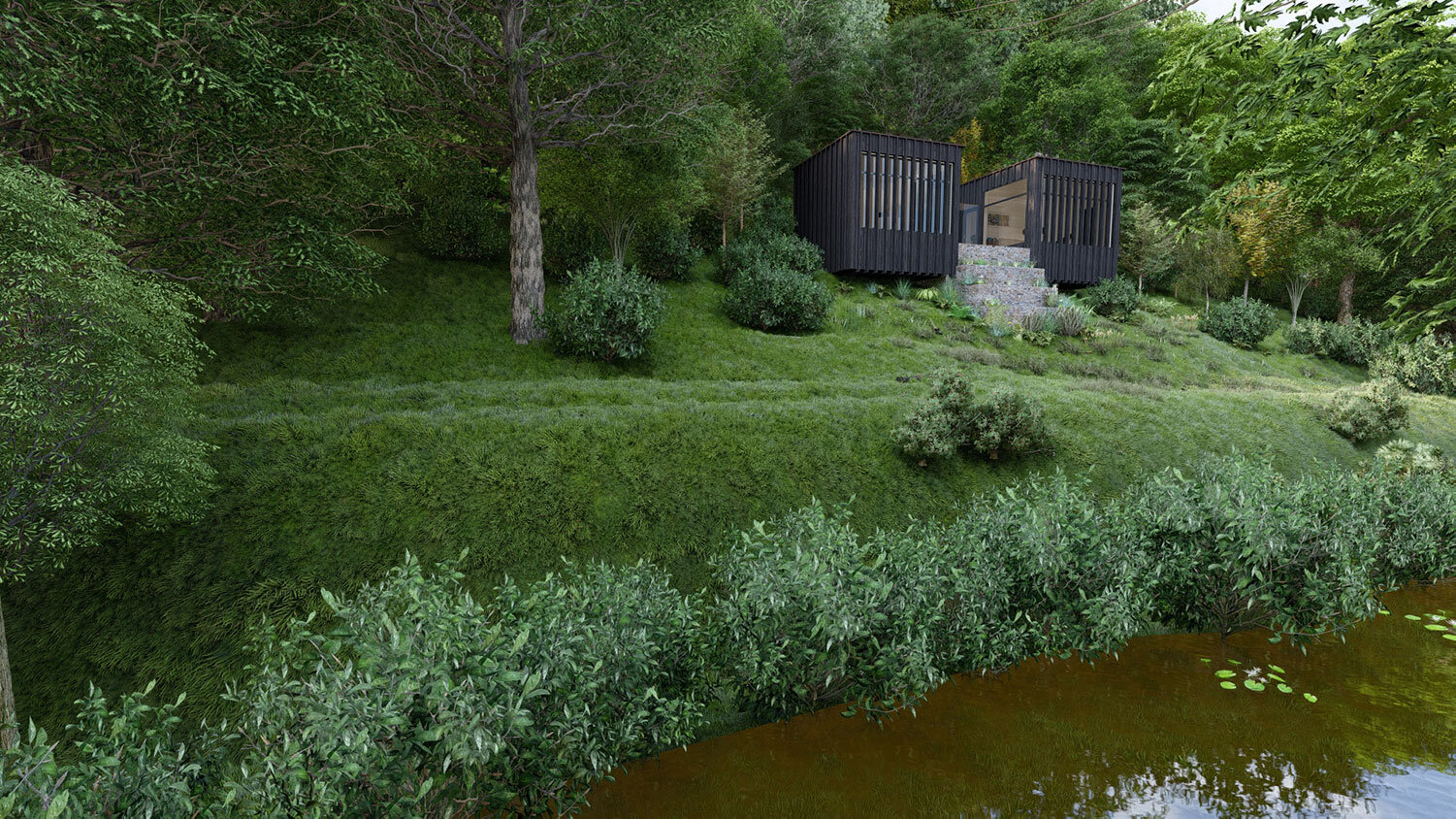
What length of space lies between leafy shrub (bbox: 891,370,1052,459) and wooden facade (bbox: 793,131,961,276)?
13200 millimetres

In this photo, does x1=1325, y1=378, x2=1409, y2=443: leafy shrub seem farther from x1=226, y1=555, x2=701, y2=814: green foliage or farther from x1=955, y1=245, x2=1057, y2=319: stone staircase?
x1=226, y1=555, x2=701, y2=814: green foliage

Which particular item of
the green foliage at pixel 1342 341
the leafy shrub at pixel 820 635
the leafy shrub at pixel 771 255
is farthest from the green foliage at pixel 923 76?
the leafy shrub at pixel 820 635

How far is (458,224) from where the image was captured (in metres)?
16.3

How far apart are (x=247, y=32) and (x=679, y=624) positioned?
8557 millimetres

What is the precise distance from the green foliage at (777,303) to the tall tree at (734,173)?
5121 mm

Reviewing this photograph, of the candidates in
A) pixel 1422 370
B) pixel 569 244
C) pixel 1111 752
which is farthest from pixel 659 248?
pixel 1422 370

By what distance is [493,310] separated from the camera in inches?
564

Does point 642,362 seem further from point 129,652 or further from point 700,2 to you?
point 129,652

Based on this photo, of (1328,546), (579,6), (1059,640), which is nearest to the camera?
(1059,640)

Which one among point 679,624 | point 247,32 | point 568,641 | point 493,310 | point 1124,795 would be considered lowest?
point 1124,795

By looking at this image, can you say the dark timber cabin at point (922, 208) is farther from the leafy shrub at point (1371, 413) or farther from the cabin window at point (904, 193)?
the leafy shrub at point (1371, 413)

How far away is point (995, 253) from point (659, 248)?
1343 cm

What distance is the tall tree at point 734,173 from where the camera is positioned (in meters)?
A: 20.5

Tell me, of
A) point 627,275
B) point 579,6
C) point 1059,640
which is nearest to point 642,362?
point 627,275
